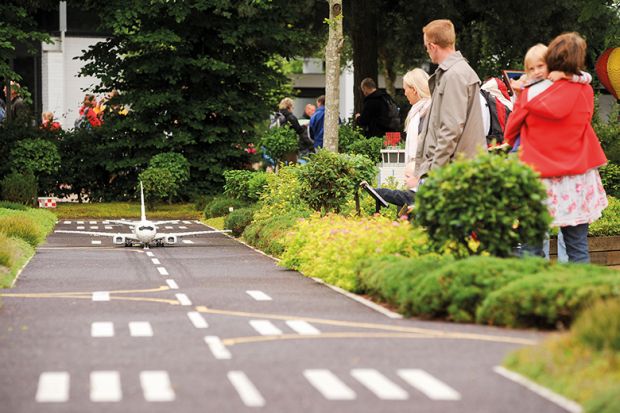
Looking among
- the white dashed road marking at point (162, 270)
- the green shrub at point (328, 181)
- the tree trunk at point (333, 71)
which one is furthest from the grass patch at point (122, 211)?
the white dashed road marking at point (162, 270)

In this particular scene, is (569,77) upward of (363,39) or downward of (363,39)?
downward

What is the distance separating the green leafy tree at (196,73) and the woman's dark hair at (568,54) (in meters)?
19.1

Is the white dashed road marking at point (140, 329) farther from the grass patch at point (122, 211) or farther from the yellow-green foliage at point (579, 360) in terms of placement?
the grass patch at point (122, 211)

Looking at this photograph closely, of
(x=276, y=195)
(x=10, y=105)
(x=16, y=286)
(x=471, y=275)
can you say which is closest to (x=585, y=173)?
(x=471, y=275)

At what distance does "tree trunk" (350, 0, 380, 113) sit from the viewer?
108 feet

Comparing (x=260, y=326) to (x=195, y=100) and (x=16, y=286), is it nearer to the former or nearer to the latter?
(x=16, y=286)

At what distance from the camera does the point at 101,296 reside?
43.1ft

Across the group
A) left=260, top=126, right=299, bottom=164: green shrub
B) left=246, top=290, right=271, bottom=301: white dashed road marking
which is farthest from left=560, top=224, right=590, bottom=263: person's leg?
left=260, top=126, right=299, bottom=164: green shrub

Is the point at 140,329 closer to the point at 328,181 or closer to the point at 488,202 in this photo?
the point at 488,202

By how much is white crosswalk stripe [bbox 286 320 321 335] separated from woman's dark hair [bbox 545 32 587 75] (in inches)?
137

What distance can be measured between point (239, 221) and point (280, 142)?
6.51m

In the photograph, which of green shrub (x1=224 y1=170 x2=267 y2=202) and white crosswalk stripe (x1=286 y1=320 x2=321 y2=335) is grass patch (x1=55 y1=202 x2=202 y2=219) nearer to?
green shrub (x1=224 y1=170 x2=267 y2=202)

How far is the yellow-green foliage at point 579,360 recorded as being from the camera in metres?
7.53

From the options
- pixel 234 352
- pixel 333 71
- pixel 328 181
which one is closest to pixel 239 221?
pixel 333 71
